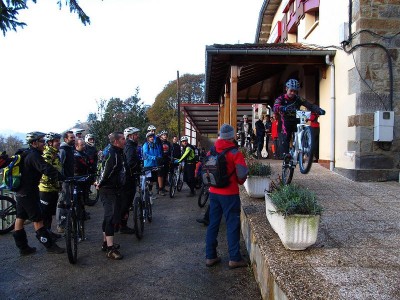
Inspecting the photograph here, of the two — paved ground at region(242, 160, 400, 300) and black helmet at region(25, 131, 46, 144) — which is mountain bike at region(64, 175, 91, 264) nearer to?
black helmet at region(25, 131, 46, 144)

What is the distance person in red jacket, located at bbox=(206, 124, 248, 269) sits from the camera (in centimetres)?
462

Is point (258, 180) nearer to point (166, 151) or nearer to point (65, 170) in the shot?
point (65, 170)

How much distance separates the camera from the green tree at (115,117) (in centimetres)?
1733

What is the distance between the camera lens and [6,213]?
268 inches

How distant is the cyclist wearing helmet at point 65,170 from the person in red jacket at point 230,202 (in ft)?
8.45

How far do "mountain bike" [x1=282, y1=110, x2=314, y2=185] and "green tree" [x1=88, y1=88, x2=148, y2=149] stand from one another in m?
12.2

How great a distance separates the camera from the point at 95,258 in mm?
5336

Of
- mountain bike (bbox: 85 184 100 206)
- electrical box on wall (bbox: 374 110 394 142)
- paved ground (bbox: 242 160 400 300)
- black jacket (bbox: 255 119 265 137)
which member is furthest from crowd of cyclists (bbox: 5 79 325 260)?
black jacket (bbox: 255 119 265 137)

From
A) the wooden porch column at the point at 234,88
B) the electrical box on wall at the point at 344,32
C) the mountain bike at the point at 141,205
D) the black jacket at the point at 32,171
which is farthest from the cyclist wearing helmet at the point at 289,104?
the black jacket at the point at 32,171

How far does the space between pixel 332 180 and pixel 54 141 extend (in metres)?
5.82

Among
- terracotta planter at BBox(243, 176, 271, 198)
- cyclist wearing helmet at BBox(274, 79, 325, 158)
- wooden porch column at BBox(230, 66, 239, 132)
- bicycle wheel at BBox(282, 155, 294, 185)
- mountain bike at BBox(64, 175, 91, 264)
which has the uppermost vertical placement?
wooden porch column at BBox(230, 66, 239, 132)

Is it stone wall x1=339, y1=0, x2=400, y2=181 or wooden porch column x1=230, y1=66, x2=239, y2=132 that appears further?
wooden porch column x1=230, y1=66, x2=239, y2=132

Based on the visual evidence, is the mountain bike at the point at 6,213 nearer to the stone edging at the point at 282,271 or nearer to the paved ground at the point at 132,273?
the paved ground at the point at 132,273

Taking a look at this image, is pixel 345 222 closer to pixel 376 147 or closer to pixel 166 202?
pixel 376 147
